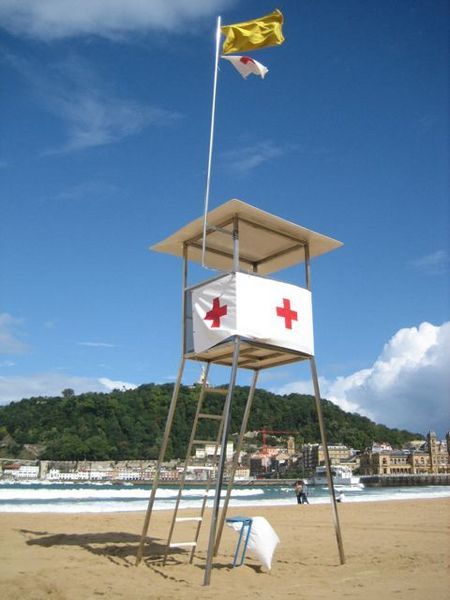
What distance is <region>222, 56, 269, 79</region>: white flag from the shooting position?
874cm

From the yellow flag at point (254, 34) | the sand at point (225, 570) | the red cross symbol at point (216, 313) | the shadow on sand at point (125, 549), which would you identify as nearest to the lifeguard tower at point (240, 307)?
the red cross symbol at point (216, 313)

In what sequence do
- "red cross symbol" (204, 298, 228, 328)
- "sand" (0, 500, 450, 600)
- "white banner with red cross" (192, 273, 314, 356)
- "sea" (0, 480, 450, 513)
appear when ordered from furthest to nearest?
1. "sea" (0, 480, 450, 513)
2. "red cross symbol" (204, 298, 228, 328)
3. "white banner with red cross" (192, 273, 314, 356)
4. "sand" (0, 500, 450, 600)

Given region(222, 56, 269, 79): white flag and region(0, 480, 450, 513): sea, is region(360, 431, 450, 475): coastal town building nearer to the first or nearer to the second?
region(0, 480, 450, 513): sea

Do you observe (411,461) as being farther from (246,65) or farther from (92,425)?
(246,65)

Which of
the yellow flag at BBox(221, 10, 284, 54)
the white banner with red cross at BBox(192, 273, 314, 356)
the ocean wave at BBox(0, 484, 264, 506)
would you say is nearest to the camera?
the white banner with red cross at BBox(192, 273, 314, 356)

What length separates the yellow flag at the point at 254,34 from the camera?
340 inches

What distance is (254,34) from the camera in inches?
342

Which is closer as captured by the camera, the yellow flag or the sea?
the yellow flag

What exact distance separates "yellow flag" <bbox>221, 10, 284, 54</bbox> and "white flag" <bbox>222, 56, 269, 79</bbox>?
13 centimetres

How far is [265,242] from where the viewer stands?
972 centimetres

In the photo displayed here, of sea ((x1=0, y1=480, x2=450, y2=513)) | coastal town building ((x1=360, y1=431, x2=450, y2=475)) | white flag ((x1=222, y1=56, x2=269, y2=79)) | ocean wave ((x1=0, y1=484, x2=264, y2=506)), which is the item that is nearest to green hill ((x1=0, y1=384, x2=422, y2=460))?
coastal town building ((x1=360, y1=431, x2=450, y2=475))

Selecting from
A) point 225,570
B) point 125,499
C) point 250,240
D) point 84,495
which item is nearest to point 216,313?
point 250,240

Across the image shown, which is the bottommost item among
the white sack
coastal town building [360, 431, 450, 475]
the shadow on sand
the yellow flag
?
coastal town building [360, 431, 450, 475]

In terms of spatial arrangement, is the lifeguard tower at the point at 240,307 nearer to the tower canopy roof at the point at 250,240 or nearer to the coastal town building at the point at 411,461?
the tower canopy roof at the point at 250,240
